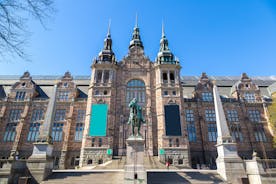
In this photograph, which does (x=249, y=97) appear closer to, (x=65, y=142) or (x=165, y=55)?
(x=165, y=55)

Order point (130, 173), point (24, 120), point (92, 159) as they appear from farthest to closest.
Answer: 1. point (24, 120)
2. point (92, 159)
3. point (130, 173)

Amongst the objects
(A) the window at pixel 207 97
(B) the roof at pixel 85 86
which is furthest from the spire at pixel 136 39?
(A) the window at pixel 207 97

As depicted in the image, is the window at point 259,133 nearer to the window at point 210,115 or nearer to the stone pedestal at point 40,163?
the window at point 210,115

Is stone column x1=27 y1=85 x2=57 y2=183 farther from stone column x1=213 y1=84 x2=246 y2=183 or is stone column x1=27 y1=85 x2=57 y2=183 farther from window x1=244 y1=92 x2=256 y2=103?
window x1=244 y1=92 x2=256 y2=103

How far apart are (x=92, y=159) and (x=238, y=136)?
28.0 metres

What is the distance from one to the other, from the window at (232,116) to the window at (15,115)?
42653 mm

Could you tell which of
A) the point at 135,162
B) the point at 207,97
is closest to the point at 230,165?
the point at 135,162

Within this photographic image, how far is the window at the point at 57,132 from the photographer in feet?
106

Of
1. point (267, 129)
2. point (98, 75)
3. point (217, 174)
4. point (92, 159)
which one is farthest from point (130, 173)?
point (267, 129)

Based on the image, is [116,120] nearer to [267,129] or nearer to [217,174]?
[217,174]

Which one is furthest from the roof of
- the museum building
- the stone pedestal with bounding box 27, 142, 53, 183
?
the stone pedestal with bounding box 27, 142, 53, 183

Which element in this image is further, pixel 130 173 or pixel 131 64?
pixel 131 64

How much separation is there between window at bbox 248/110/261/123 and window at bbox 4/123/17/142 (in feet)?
155

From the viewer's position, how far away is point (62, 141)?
31891 millimetres
